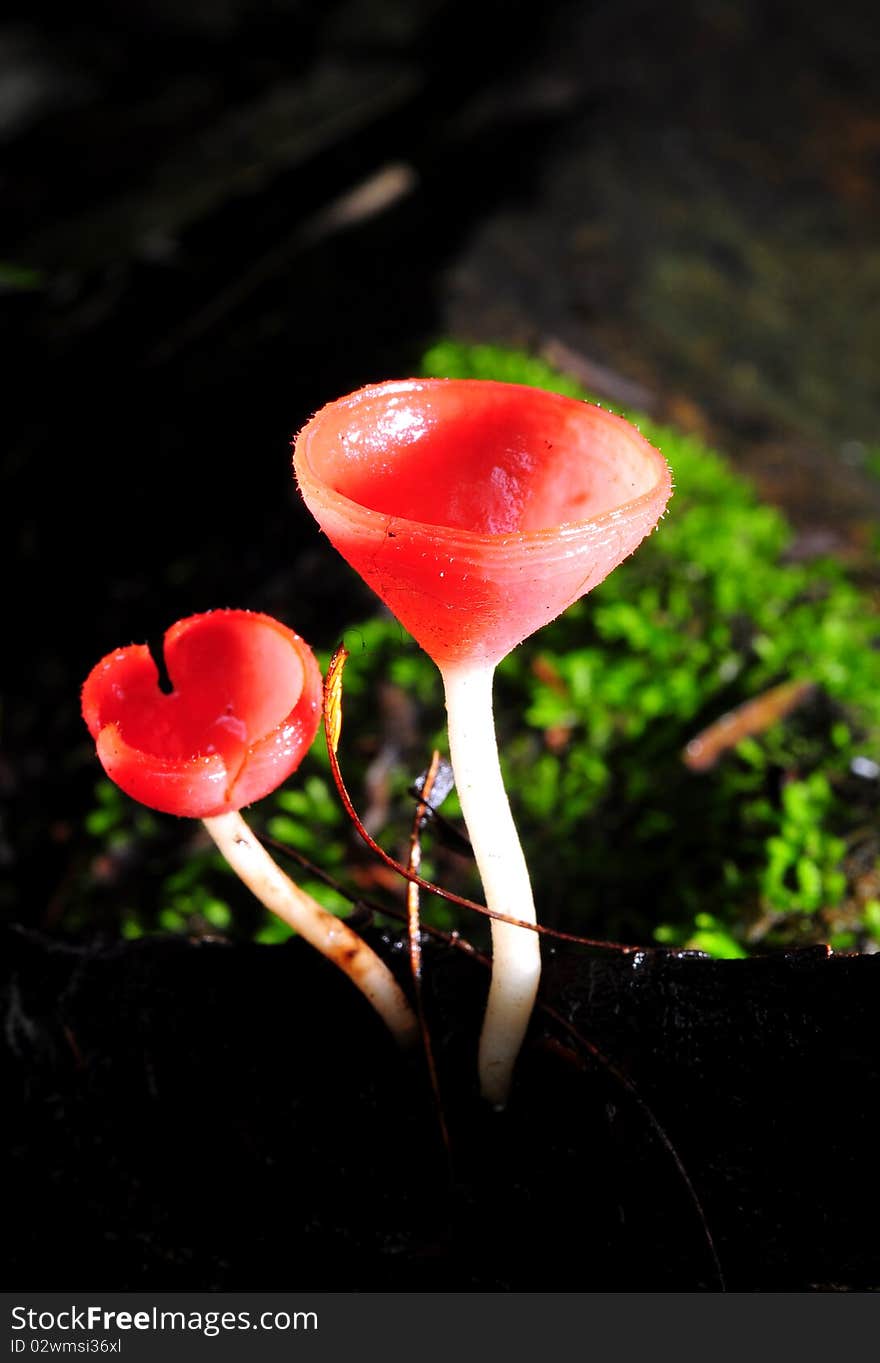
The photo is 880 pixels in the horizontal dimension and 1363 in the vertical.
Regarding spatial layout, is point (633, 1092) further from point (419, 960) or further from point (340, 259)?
point (340, 259)

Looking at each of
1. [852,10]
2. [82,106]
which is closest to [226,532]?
[82,106]

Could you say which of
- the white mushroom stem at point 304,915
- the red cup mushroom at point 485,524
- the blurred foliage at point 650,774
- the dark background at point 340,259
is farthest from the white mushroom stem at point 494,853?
the dark background at point 340,259

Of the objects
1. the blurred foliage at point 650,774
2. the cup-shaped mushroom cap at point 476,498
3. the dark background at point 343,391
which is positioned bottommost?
the blurred foliage at point 650,774

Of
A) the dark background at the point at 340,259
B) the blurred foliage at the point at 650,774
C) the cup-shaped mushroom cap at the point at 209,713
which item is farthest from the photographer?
the dark background at the point at 340,259

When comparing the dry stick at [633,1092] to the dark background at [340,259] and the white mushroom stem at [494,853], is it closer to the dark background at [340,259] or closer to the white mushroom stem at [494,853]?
the white mushroom stem at [494,853]

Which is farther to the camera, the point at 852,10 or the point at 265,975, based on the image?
the point at 852,10

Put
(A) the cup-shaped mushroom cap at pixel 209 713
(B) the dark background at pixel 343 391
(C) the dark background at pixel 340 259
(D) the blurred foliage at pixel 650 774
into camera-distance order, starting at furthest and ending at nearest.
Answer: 1. (C) the dark background at pixel 340 259
2. (D) the blurred foliage at pixel 650 774
3. (B) the dark background at pixel 343 391
4. (A) the cup-shaped mushroom cap at pixel 209 713
